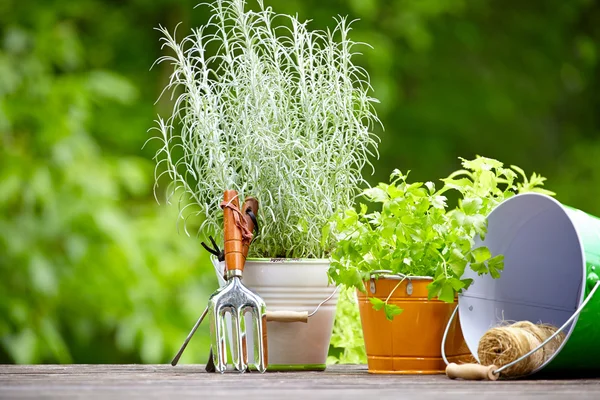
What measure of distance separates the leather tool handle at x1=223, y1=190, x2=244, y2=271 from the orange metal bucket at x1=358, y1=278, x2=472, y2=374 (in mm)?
231

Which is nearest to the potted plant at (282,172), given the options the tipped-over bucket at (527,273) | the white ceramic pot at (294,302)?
the white ceramic pot at (294,302)

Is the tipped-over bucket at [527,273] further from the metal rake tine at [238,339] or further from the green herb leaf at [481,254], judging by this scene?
the metal rake tine at [238,339]

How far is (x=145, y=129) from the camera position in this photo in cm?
443

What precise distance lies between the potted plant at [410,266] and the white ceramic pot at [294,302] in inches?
3.6

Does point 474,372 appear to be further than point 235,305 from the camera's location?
No

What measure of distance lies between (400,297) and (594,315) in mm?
323

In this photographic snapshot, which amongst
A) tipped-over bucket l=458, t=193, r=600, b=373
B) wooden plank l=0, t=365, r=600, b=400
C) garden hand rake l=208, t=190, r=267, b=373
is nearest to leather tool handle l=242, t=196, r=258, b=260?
garden hand rake l=208, t=190, r=267, b=373

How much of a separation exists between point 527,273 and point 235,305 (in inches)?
22.2

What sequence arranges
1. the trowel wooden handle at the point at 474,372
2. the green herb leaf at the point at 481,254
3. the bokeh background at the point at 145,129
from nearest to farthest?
the trowel wooden handle at the point at 474,372
the green herb leaf at the point at 481,254
the bokeh background at the point at 145,129

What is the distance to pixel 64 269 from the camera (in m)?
3.74

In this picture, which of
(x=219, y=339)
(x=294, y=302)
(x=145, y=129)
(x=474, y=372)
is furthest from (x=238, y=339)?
(x=145, y=129)

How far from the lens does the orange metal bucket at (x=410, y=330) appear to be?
1464 mm

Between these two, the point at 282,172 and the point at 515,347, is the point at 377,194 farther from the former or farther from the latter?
the point at 515,347

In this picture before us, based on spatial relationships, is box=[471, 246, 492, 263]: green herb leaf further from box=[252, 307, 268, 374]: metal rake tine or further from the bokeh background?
the bokeh background
